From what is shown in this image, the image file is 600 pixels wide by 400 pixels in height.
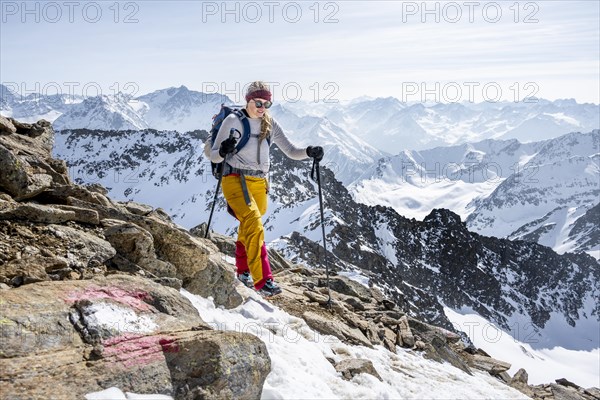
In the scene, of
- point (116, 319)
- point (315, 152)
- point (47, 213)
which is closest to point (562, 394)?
point (315, 152)

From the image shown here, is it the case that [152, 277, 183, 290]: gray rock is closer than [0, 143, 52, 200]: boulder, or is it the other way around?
[152, 277, 183, 290]: gray rock

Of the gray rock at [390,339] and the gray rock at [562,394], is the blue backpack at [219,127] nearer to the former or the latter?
the gray rock at [390,339]

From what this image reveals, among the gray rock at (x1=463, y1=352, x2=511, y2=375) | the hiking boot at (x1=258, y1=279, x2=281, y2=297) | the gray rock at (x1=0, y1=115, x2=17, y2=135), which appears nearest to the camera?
the hiking boot at (x1=258, y1=279, x2=281, y2=297)

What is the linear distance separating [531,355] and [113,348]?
477 feet

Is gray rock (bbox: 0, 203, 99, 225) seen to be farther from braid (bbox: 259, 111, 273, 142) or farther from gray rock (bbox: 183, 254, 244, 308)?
braid (bbox: 259, 111, 273, 142)

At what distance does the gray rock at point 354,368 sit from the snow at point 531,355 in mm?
90165

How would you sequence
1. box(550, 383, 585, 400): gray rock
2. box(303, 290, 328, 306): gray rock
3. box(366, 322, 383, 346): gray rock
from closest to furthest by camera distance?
box(366, 322, 383, 346): gray rock → box(303, 290, 328, 306): gray rock → box(550, 383, 585, 400): gray rock

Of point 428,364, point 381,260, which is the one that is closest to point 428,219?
point 381,260

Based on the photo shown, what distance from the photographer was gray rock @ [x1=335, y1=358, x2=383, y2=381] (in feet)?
24.1

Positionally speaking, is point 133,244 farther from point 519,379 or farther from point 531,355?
point 531,355

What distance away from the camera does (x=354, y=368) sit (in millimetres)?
7438

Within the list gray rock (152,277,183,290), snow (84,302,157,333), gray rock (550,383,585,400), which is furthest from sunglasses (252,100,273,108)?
gray rock (550,383,585,400)

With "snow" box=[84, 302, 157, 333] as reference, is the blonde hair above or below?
above

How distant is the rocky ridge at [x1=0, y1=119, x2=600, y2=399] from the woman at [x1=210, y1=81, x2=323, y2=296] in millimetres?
644
